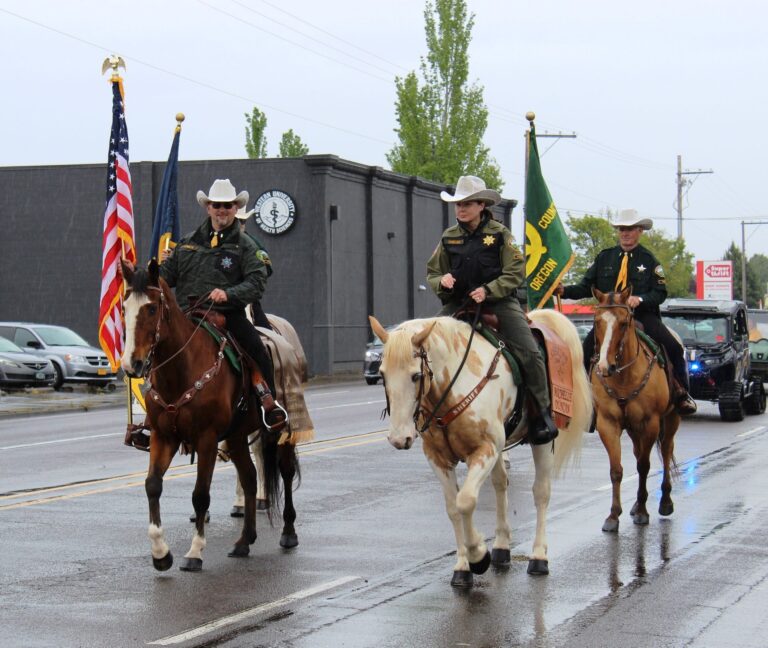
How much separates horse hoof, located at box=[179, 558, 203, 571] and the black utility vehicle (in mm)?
15793

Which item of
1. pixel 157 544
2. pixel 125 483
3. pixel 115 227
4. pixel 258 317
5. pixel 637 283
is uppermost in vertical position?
pixel 115 227

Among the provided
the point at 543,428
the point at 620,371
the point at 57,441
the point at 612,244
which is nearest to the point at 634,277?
the point at 620,371

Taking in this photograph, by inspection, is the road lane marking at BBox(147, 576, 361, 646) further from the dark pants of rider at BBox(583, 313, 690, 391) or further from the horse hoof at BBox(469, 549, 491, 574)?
the dark pants of rider at BBox(583, 313, 690, 391)

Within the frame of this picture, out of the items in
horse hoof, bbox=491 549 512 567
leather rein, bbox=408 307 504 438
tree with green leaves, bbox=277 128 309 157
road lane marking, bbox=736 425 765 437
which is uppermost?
tree with green leaves, bbox=277 128 309 157

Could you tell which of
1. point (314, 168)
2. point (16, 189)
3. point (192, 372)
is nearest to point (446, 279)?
point (192, 372)

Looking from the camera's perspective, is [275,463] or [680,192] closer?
[275,463]

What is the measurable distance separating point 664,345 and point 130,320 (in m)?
6.03

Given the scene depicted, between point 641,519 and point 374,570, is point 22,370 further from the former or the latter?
point 374,570

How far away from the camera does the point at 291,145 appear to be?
69750mm

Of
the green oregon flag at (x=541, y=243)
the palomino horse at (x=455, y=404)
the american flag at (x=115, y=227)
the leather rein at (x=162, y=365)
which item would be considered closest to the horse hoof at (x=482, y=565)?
the palomino horse at (x=455, y=404)

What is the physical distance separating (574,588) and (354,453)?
30.5 ft

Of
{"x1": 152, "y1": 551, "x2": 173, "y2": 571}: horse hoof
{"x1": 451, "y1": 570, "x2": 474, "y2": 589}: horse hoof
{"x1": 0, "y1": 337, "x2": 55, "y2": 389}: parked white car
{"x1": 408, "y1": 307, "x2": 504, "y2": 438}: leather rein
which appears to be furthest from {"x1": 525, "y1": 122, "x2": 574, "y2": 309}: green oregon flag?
{"x1": 0, "y1": 337, "x2": 55, "y2": 389}: parked white car

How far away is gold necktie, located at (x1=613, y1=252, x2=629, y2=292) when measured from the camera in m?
12.5

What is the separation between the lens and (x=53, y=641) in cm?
701
